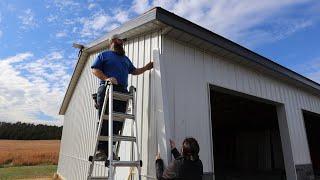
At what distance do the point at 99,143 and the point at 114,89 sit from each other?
2.83 ft

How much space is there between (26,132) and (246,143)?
45.2 meters

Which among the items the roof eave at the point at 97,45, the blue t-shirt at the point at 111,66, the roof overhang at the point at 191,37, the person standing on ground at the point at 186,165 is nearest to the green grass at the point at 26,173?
the roof eave at the point at 97,45

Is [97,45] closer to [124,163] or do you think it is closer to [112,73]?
[112,73]

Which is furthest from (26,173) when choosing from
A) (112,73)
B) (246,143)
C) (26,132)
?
(26,132)

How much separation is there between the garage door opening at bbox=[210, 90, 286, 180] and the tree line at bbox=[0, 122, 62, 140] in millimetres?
40123

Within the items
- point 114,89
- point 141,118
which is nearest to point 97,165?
point 141,118

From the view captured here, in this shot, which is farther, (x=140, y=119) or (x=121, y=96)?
(x=140, y=119)

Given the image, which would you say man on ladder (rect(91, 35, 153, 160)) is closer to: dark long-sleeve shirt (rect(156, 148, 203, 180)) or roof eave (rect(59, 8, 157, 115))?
roof eave (rect(59, 8, 157, 115))

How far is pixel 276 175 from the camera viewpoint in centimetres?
1550

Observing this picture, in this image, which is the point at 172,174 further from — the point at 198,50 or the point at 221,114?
the point at 221,114

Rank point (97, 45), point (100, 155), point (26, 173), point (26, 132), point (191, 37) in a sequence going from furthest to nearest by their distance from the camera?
point (26, 132) → point (26, 173) → point (97, 45) → point (191, 37) → point (100, 155)

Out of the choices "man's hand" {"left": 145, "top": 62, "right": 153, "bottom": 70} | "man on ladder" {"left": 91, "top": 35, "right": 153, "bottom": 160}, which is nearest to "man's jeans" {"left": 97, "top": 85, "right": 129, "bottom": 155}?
"man on ladder" {"left": 91, "top": 35, "right": 153, "bottom": 160}

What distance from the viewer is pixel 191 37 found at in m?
5.82

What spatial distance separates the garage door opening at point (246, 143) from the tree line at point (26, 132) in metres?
40.1
